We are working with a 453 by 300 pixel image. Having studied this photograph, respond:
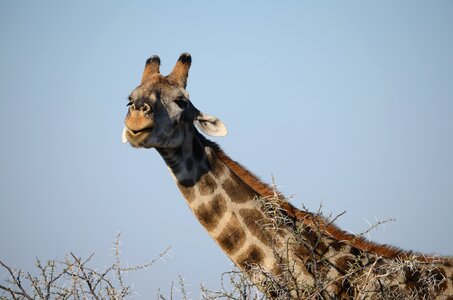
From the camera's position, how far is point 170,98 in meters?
7.28

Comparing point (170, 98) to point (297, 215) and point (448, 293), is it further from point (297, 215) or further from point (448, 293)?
point (448, 293)

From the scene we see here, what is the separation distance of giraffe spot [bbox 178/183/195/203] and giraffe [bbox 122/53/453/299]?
0.04 feet

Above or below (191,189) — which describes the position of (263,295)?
below

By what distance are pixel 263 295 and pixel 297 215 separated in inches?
81.3

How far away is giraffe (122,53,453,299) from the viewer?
629cm

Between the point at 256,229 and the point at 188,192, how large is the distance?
98 centimetres

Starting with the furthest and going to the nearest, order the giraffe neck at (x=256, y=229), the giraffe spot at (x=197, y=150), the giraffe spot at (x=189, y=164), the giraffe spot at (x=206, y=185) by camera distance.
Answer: the giraffe spot at (x=197, y=150) < the giraffe spot at (x=189, y=164) < the giraffe spot at (x=206, y=185) < the giraffe neck at (x=256, y=229)

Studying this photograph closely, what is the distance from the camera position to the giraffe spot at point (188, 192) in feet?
23.4

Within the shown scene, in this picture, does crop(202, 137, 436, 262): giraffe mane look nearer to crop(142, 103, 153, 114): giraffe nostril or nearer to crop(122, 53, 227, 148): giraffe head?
crop(122, 53, 227, 148): giraffe head

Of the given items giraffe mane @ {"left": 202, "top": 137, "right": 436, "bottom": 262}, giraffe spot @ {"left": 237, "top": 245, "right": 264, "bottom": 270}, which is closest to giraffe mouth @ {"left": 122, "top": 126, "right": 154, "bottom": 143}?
giraffe mane @ {"left": 202, "top": 137, "right": 436, "bottom": 262}

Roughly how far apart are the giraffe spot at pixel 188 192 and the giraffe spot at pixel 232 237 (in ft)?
1.93

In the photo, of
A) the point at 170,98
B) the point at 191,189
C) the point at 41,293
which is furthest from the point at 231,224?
the point at 41,293

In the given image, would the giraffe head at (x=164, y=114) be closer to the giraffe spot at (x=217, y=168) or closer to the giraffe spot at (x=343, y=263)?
the giraffe spot at (x=217, y=168)

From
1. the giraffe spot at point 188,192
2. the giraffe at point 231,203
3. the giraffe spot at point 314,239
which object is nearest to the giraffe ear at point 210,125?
the giraffe at point 231,203
